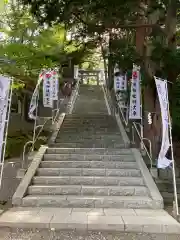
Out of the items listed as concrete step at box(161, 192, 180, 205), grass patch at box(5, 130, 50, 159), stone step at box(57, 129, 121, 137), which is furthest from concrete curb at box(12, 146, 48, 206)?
concrete step at box(161, 192, 180, 205)

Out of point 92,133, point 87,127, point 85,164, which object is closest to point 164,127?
point 85,164

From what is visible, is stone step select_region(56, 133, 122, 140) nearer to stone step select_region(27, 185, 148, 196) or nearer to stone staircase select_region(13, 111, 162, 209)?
stone staircase select_region(13, 111, 162, 209)

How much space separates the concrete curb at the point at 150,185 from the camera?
25.1 feet

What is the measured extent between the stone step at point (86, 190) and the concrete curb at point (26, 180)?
200mm

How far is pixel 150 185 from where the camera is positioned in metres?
8.37

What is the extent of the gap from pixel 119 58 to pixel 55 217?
5.15 meters

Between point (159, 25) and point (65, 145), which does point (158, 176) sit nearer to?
point (65, 145)

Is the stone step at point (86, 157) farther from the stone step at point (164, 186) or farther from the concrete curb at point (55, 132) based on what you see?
the concrete curb at point (55, 132)

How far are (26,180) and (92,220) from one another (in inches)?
108

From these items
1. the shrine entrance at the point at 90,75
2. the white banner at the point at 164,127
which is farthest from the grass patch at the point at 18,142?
the shrine entrance at the point at 90,75

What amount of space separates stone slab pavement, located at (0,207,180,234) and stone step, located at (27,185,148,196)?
0.91 m

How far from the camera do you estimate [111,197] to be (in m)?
8.01

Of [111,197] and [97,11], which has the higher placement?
[97,11]

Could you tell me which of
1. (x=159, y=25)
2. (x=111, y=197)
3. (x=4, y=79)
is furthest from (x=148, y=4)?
(x=111, y=197)
